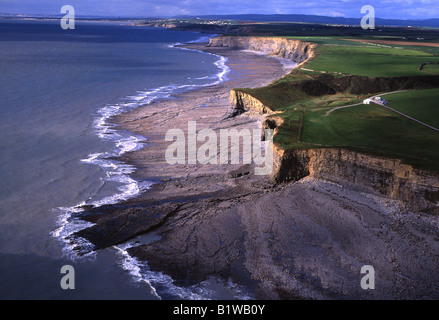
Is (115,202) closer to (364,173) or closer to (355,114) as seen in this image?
(364,173)

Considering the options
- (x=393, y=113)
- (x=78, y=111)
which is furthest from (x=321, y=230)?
(x=78, y=111)

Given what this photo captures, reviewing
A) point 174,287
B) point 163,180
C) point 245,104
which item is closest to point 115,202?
point 163,180

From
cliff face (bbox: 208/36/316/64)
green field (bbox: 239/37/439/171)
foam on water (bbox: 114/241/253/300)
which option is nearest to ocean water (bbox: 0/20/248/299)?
foam on water (bbox: 114/241/253/300)

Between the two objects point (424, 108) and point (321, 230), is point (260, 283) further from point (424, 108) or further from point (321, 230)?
point (424, 108)

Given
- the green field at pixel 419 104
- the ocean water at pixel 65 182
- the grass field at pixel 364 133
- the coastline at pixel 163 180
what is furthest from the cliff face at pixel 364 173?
the green field at pixel 419 104

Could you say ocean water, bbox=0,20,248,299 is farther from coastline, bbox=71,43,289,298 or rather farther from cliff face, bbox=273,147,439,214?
cliff face, bbox=273,147,439,214

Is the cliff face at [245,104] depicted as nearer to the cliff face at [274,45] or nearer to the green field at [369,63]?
the green field at [369,63]
